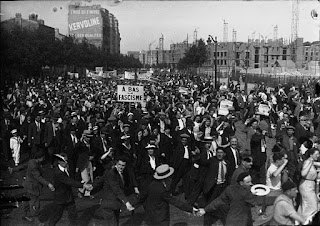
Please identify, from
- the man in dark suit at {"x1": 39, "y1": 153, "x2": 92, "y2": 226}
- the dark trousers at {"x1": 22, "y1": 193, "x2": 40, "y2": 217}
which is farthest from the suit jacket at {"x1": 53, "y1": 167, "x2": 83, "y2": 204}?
the dark trousers at {"x1": 22, "y1": 193, "x2": 40, "y2": 217}

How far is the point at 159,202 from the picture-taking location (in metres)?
6.41

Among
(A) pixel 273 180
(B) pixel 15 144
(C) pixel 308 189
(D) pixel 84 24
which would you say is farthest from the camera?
(D) pixel 84 24

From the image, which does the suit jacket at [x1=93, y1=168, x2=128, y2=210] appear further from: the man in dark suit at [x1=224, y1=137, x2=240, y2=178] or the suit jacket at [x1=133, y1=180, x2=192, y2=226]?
the man in dark suit at [x1=224, y1=137, x2=240, y2=178]

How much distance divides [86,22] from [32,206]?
113209 mm

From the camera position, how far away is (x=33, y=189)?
321 inches

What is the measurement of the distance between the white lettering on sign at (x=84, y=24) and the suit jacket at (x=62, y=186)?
11106cm

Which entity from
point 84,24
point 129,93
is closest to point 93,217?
point 129,93

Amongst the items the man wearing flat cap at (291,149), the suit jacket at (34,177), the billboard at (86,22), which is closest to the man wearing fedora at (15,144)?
the suit jacket at (34,177)

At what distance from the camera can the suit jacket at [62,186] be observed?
7.07m

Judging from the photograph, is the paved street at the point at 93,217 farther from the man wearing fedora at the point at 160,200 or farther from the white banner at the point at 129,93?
the white banner at the point at 129,93

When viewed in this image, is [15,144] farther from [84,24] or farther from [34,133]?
[84,24]

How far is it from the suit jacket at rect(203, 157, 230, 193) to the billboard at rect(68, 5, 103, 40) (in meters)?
107

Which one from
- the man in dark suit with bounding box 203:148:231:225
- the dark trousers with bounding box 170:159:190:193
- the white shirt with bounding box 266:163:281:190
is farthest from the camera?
the dark trousers with bounding box 170:159:190:193

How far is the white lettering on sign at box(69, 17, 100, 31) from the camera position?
115m
